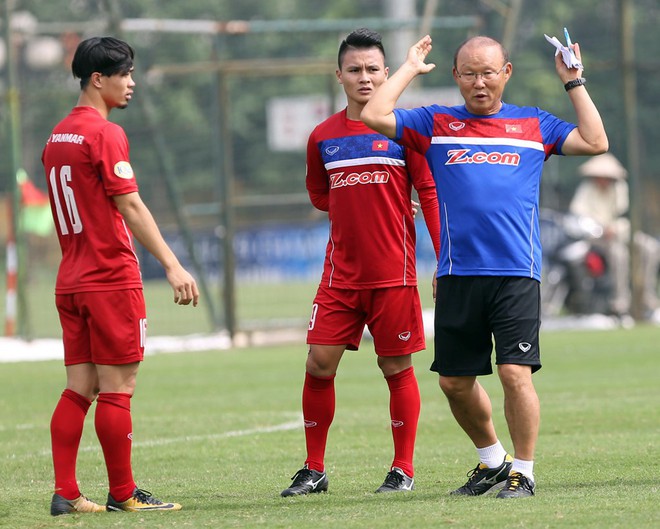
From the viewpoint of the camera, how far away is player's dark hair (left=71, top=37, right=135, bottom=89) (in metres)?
6.41

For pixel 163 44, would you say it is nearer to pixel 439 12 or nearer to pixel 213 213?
pixel 439 12

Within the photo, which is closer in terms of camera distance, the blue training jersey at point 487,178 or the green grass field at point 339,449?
the green grass field at point 339,449

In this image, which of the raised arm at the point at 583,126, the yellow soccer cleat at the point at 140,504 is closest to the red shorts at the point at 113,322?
the yellow soccer cleat at the point at 140,504

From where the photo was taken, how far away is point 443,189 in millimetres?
6520

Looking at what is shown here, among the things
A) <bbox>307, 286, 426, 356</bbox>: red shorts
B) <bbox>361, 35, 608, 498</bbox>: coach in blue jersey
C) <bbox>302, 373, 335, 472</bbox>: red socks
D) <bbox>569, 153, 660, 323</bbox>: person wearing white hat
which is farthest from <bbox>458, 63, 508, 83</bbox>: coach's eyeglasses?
<bbox>569, 153, 660, 323</bbox>: person wearing white hat

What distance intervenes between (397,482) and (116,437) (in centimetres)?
140

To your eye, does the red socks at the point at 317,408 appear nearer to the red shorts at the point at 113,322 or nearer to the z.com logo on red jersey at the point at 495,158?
the red shorts at the point at 113,322

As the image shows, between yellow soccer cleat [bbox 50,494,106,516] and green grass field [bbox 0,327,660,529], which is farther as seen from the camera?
yellow soccer cleat [bbox 50,494,106,516]

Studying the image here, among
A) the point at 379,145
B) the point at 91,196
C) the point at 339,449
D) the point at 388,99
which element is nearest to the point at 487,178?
the point at 388,99

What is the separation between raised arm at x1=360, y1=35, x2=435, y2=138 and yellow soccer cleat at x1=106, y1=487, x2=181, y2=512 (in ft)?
6.46

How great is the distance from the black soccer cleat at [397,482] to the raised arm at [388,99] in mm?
1664

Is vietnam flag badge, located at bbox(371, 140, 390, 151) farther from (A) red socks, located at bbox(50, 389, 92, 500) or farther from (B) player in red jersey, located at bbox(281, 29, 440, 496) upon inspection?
(A) red socks, located at bbox(50, 389, 92, 500)

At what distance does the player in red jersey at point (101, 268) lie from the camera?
6.31 m

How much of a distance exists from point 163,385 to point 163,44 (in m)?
16.9
